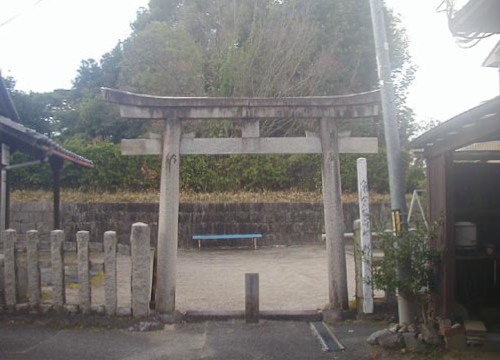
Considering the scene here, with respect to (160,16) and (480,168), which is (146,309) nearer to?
(480,168)

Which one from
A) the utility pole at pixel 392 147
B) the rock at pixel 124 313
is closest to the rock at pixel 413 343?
the utility pole at pixel 392 147

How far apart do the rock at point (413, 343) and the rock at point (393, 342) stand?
0.05 m

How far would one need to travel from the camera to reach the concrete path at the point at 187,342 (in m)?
6.55

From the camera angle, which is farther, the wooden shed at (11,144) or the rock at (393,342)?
the wooden shed at (11,144)

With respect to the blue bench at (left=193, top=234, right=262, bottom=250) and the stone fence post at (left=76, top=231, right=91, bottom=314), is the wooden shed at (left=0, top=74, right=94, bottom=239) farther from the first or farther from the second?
the blue bench at (left=193, top=234, right=262, bottom=250)

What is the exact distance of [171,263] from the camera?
8.20m

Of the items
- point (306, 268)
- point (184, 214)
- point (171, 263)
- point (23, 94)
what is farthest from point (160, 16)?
point (171, 263)

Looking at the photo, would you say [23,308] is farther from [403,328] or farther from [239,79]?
[239,79]

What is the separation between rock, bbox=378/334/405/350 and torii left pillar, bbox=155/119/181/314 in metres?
3.31

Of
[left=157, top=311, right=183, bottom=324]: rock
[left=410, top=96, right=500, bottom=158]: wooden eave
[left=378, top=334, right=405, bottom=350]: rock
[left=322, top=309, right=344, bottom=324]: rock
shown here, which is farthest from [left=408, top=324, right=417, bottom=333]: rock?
[left=157, top=311, right=183, bottom=324]: rock

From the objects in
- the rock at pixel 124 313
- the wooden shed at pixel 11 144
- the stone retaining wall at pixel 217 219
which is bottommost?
the rock at pixel 124 313

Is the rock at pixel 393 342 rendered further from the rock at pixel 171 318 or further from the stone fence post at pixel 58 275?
the stone fence post at pixel 58 275

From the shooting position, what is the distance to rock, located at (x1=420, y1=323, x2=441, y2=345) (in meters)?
6.18

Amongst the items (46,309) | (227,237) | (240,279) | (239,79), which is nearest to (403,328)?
(46,309)
